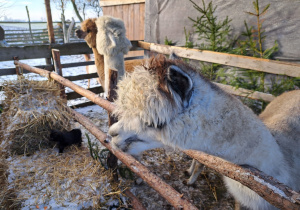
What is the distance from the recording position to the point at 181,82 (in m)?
1.19

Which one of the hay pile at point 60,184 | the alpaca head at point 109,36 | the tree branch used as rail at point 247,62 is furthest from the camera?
the alpaca head at point 109,36

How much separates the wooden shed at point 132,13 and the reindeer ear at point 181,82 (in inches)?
298

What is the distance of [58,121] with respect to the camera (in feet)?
11.9

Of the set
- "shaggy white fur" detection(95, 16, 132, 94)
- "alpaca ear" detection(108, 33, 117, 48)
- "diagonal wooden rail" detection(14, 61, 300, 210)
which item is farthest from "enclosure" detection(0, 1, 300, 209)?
"alpaca ear" detection(108, 33, 117, 48)

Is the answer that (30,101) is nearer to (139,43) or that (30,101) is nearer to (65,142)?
(65,142)

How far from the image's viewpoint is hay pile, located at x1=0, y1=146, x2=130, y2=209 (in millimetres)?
2238

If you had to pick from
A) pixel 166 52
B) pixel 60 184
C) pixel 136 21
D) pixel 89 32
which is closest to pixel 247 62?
pixel 166 52

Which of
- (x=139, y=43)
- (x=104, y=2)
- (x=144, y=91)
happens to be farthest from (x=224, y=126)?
(x=104, y=2)

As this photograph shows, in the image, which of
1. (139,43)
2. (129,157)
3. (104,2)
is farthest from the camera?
(104,2)

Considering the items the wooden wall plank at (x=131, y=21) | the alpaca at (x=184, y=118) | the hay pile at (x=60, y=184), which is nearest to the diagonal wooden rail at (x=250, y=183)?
the alpaca at (x=184, y=118)

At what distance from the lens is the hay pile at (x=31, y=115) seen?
3.37 metres

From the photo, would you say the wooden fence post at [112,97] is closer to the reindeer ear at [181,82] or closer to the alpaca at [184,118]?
the alpaca at [184,118]

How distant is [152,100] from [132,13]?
8.28 meters

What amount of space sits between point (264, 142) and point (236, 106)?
39 cm
